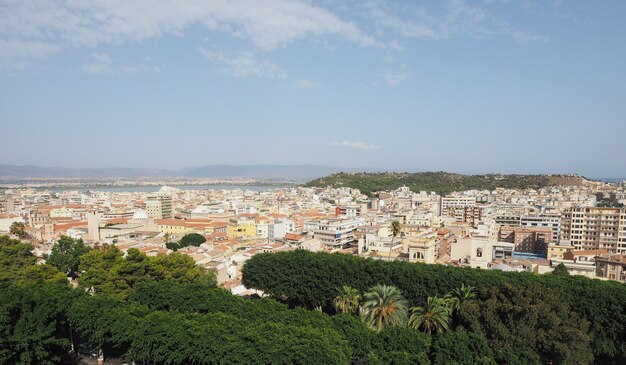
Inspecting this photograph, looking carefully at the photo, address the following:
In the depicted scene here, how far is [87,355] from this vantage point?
816 inches

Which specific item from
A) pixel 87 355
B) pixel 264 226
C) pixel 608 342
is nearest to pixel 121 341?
pixel 87 355

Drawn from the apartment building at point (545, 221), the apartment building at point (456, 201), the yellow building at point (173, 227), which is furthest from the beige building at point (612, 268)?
the apartment building at point (456, 201)

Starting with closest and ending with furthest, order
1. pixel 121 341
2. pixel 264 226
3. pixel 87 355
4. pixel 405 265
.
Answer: pixel 121 341 → pixel 87 355 → pixel 405 265 → pixel 264 226

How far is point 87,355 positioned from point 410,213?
60.1m

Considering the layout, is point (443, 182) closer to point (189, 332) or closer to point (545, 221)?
point (545, 221)

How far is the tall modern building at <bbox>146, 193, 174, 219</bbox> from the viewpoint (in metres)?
97.1

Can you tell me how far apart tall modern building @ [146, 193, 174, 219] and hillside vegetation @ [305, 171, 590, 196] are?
224 feet

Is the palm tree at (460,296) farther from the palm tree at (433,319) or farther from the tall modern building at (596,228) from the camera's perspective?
the tall modern building at (596,228)

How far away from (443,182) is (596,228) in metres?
96.8

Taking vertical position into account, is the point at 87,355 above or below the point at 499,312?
below

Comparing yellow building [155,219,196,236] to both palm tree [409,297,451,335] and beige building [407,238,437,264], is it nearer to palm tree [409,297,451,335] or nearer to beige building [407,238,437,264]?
beige building [407,238,437,264]

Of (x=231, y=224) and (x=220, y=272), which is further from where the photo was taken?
(x=231, y=224)

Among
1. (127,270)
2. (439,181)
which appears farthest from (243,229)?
(439,181)

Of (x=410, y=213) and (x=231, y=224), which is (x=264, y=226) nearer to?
(x=231, y=224)
